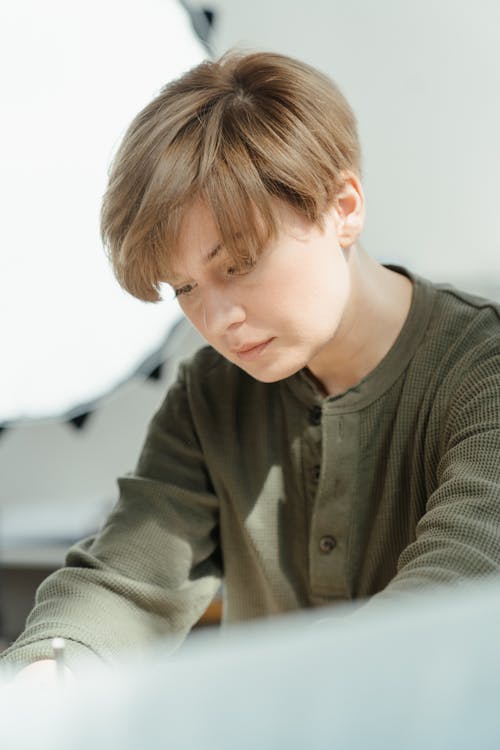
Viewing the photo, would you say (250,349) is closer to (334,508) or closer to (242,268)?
(242,268)

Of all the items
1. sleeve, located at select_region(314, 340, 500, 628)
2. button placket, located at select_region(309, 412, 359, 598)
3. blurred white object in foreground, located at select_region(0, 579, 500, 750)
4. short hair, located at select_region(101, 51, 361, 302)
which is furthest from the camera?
button placket, located at select_region(309, 412, 359, 598)

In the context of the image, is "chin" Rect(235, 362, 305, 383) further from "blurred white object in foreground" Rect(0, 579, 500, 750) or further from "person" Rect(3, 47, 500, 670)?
"blurred white object in foreground" Rect(0, 579, 500, 750)

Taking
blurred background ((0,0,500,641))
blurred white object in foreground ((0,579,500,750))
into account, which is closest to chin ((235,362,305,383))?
blurred white object in foreground ((0,579,500,750))

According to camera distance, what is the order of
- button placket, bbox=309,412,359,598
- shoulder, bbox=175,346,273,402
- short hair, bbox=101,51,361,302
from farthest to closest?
shoulder, bbox=175,346,273,402 → button placket, bbox=309,412,359,598 → short hair, bbox=101,51,361,302

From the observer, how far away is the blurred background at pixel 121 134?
1547mm

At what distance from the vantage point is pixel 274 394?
1.05 metres

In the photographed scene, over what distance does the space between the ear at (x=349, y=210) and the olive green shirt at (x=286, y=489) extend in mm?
111

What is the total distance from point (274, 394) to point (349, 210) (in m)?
0.25

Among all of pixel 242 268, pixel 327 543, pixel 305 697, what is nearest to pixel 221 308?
pixel 242 268

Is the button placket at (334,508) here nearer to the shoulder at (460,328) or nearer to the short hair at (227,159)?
the shoulder at (460,328)

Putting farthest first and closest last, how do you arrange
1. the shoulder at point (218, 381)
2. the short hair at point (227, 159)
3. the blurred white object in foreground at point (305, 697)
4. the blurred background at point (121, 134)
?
the blurred background at point (121, 134), the shoulder at point (218, 381), the short hair at point (227, 159), the blurred white object in foreground at point (305, 697)

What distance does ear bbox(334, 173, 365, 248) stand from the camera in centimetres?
88

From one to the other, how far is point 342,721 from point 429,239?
1.44m

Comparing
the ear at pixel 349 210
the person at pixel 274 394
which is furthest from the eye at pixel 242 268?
the ear at pixel 349 210
